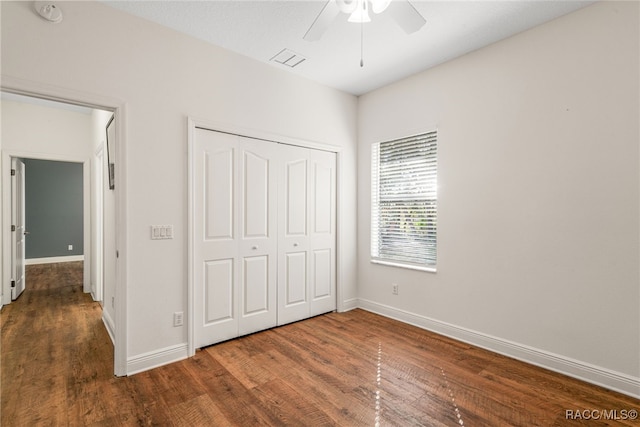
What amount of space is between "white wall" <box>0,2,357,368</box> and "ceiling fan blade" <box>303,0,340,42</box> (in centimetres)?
125

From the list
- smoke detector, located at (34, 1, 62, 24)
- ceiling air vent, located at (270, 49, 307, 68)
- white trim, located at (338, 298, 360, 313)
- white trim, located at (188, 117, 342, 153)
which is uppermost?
ceiling air vent, located at (270, 49, 307, 68)

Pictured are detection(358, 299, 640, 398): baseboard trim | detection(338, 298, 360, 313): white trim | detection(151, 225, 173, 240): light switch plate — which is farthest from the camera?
detection(338, 298, 360, 313): white trim

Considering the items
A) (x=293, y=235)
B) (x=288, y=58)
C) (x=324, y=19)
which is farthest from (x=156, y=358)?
(x=288, y=58)

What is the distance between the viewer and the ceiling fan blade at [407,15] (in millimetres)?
1800

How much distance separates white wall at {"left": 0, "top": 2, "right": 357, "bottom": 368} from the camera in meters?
2.16

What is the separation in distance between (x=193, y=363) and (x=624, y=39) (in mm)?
4026

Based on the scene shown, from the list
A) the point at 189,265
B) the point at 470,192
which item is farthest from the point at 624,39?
the point at 189,265

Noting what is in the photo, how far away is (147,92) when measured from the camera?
2557 mm

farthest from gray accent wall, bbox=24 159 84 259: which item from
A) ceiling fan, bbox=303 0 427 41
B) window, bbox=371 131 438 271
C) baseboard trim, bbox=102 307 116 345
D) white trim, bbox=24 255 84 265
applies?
ceiling fan, bbox=303 0 427 41

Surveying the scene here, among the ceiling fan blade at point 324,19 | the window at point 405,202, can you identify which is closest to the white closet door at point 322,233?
the window at point 405,202

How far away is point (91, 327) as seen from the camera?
11.3 feet

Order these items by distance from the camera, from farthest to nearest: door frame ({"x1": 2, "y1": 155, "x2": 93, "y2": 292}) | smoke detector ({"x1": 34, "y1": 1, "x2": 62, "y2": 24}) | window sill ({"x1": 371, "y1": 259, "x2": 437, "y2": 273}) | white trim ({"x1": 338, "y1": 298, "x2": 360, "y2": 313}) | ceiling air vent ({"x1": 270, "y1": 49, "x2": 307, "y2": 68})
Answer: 1. door frame ({"x1": 2, "y1": 155, "x2": 93, "y2": 292})
2. white trim ({"x1": 338, "y1": 298, "x2": 360, "y2": 313})
3. window sill ({"x1": 371, "y1": 259, "x2": 437, "y2": 273})
4. ceiling air vent ({"x1": 270, "y1": 49, "x2": 307, "y2": 68})
5. smoke detector ({"x1": 34, "y1": 1, "x2": 62, "y2": 24})

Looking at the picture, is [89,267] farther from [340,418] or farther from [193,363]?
[340,418]

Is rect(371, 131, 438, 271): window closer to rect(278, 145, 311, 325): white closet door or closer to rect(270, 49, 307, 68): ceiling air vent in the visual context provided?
rect(278, 145, 311, 325): white closet door
